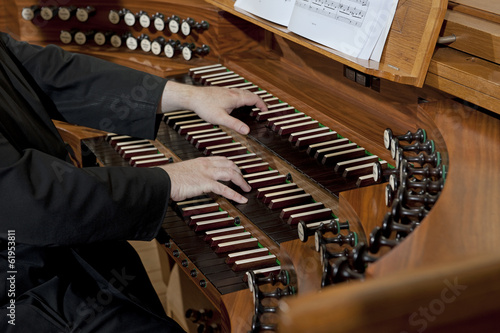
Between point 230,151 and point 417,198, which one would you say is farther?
point 230,151

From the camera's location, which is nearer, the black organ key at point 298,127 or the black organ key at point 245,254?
the black organ key at point 245,254

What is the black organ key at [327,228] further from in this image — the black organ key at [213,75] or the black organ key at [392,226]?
the black organ key at [213,75]

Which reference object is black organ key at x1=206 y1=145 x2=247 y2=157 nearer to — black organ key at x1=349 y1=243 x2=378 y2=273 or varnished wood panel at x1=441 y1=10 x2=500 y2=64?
varnished wood panel at x1=441 y1=10 x2=500 y2=64

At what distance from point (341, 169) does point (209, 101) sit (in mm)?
588

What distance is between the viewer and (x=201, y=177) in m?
1.87

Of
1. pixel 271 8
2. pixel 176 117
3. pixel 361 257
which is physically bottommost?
pixel 176 117

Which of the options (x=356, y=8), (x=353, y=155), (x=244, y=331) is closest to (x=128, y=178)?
(x=244, y=331)

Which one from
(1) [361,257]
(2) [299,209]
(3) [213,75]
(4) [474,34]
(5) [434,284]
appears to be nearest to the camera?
(5) [434,284]

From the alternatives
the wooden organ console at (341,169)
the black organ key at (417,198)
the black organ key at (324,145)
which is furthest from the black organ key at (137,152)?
the black organ key at (417,198)

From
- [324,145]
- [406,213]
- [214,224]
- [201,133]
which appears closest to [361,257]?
[406,213]

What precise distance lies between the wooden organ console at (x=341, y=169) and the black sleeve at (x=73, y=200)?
190mm

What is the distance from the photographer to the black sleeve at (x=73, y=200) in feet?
5.29

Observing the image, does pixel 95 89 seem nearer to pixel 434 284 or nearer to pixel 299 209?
pixel 299 209

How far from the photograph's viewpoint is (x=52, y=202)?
5.37ft
